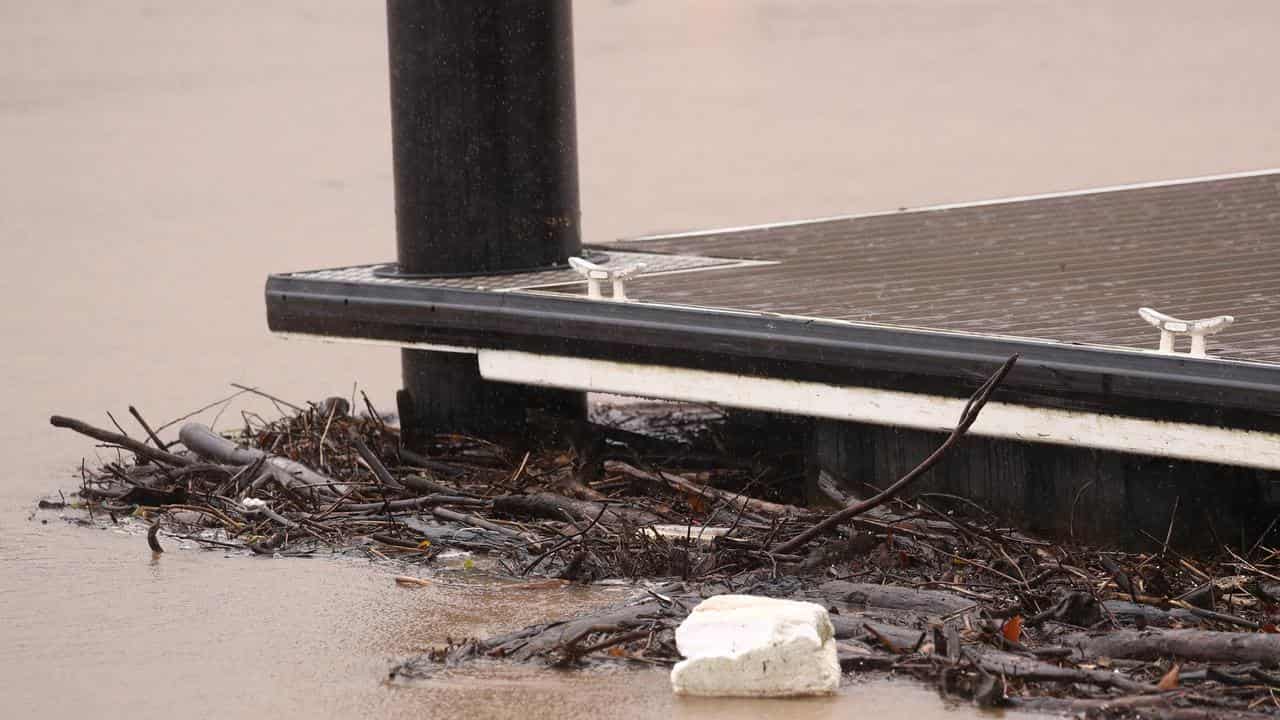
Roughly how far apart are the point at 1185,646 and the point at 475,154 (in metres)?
4.43

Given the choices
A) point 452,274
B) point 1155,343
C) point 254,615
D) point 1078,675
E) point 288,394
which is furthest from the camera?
point 288,394

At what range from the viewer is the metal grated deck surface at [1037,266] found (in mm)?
7020

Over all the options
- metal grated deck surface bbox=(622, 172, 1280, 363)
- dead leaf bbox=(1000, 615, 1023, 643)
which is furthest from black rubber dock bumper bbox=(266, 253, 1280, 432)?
dead leaf bbox=(1000, 615, 1023, 643)

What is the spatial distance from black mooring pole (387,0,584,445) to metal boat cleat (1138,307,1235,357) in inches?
124

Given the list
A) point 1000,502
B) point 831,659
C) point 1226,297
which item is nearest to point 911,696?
point 831,659

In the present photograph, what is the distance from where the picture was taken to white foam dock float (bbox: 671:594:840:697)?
484 cm

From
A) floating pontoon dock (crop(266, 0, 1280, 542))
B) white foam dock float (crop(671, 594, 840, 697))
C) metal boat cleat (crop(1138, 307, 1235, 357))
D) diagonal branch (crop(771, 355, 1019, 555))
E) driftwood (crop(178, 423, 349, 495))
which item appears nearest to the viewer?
white foam dock float (crop(671, 594, 840, 697))

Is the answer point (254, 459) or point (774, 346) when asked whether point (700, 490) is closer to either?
point (774, 346)

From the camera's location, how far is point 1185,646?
4.95 metres

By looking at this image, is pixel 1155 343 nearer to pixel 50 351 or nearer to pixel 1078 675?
pixel 1078 675

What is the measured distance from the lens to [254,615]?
19.4 ft

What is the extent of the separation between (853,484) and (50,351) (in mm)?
6629

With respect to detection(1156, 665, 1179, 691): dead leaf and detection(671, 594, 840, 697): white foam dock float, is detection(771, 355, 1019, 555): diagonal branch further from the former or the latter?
detection(1156, 665, 1179, 691): dead leaf

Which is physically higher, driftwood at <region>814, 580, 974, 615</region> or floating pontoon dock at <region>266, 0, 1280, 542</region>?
floating pontoon dock at <region>266, 0, 1280, 542</region>
